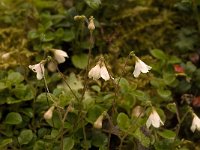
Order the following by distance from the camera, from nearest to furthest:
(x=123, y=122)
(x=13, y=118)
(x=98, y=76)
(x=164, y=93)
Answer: (x=98, y=76) → (x=123, y=122) → (x=13, y=118) → (x=164, y=93)

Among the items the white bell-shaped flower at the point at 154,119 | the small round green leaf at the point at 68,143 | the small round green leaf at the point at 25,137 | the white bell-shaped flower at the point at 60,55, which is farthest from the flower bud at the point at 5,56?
the white bell-shaped flower at the point at 154,119

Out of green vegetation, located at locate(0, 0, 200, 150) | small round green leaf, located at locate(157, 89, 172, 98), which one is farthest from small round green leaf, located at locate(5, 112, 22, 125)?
small round green leaf, located at locate(157, 89, 172, 98)

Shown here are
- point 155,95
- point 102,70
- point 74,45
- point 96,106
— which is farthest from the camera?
point 74,45

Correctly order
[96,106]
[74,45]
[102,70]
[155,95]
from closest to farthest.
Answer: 1. [102,70]
2. [96,106]
3. [155,95]
4. [74,45]

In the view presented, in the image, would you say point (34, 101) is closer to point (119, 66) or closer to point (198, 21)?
point (119, 66)

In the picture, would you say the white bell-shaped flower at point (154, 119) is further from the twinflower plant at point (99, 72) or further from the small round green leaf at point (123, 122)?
the twinflower plant at point (99, 72)

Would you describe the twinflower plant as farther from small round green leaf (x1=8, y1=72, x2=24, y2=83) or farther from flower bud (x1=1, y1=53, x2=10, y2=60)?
flower bud (x1=1, y1=53, x2=10, y2=60)

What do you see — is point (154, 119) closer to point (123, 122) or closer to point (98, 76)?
point (123, 122)

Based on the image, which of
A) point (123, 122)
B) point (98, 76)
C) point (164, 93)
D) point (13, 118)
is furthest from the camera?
point (164, 93)

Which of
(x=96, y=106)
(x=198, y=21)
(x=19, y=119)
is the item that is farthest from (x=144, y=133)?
(x=198, y=21)

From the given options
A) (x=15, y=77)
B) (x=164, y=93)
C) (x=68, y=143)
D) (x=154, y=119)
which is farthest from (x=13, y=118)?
(x=164, y=93)

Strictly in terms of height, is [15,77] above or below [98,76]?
below
